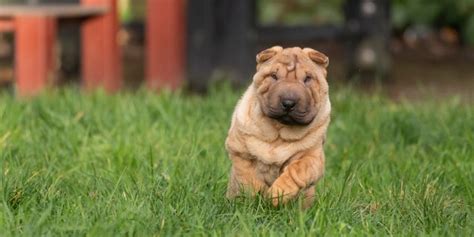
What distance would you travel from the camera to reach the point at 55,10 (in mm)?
7961

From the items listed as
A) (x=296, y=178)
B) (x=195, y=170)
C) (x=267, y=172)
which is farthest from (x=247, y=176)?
(x=195, y=170)

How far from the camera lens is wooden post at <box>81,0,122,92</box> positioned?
8.32 meters

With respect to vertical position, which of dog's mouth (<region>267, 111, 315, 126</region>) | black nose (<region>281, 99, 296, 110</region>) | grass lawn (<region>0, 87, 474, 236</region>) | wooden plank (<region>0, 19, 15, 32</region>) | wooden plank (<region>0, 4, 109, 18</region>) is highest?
black nose (<region>281, 99, 296, 110</region>)

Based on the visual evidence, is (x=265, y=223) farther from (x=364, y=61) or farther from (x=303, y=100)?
(x=364, y=61)

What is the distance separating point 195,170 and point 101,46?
11.8ft

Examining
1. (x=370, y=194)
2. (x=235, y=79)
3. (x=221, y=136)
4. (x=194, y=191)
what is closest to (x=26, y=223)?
(x=194, y=191)

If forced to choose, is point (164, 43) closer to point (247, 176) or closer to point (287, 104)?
point (247, 176)

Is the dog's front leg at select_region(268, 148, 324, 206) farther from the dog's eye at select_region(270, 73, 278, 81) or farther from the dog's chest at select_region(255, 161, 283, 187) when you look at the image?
the dog's eye at select_region(270, 73, 278, 81)

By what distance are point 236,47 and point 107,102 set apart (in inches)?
84.1

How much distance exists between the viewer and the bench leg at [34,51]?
7.85 meters

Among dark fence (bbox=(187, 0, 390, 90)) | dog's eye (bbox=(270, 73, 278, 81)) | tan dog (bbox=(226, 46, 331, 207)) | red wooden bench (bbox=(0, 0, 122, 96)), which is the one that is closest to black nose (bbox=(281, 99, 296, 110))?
tan dog (bbox=(226, 46, 331, 207))

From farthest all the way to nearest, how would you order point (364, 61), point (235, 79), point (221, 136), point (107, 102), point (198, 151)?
point (364, 61) < point (235, 79) < point (107, 102) < point (221, 136) < point (198, 151)

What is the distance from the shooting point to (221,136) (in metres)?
6.00

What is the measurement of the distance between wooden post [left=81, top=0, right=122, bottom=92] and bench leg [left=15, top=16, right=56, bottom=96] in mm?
409
